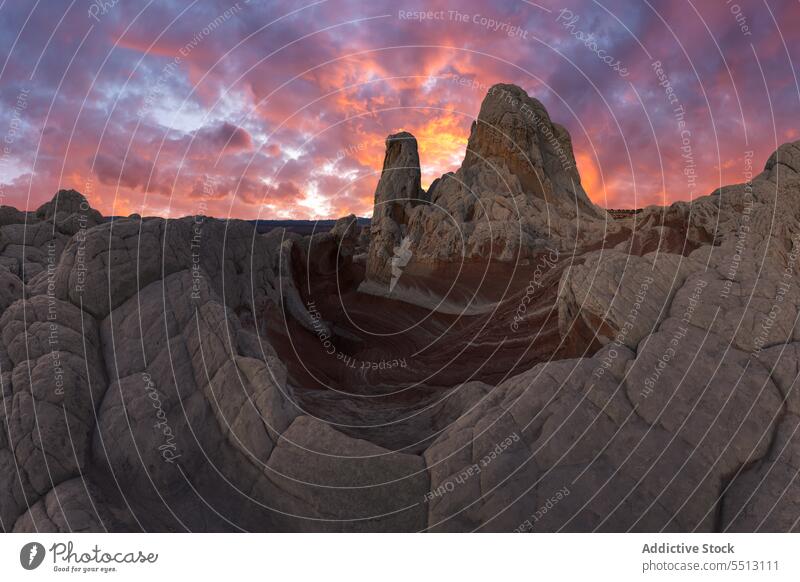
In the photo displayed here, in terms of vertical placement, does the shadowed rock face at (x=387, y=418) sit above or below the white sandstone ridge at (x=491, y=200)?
below

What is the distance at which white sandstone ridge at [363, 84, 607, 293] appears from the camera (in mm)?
33906

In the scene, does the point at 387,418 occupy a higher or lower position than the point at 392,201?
lower

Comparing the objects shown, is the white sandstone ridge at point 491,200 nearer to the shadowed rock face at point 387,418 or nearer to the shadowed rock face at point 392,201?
the shadowed rock face at point 392,201

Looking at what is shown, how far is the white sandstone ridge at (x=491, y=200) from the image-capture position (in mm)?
33906

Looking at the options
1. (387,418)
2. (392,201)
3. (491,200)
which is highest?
(392,201)

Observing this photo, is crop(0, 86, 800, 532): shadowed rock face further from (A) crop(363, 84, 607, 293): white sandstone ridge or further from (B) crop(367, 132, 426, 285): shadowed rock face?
(B) crop(367, 132, 426, 285): shadowed rock face

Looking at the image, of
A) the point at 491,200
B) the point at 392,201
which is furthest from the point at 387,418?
the point at 392,201

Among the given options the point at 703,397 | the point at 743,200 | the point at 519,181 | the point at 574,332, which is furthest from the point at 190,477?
the point at 519,181

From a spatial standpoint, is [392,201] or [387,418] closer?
[387,418]

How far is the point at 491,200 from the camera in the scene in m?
35.4

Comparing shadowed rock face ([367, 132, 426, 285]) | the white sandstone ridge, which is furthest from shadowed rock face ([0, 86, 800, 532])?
shadowed rock face ([367, 132, 426, 285])

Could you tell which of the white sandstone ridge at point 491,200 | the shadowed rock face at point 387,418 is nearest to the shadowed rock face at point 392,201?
the white sandstone ridge at point 491,200

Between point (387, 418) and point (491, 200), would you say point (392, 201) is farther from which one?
point (387, 418)

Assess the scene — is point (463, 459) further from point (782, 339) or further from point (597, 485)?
point (782, 339)
